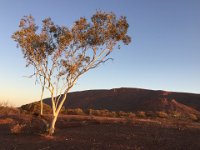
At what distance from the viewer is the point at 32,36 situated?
883 inches

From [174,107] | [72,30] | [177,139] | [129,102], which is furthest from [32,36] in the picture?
[129,102]

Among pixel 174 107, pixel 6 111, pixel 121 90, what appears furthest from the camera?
pixel 121 90

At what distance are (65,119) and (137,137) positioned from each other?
11.1 m

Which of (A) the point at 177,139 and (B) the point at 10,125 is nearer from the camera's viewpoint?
(A) the point at 177,139

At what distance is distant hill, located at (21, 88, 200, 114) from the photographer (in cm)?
5284

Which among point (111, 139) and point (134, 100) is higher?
point (134, 100)

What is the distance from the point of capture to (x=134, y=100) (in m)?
60.9

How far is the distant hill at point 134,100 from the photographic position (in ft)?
173

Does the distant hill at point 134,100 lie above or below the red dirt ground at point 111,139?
above

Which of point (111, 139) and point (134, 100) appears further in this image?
point (134, 100)

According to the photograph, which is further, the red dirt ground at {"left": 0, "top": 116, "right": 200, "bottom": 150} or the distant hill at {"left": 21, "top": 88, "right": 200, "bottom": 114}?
the distant hill at {"left": 21, "top": 88, "right": 200, "bottom": 114}

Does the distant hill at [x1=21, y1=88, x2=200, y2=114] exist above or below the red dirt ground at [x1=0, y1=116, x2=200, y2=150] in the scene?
above

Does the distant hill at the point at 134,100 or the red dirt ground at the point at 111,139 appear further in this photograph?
the distant hill at the point at 134,100

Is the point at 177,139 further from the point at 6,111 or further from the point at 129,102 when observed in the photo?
the point at 129,102
